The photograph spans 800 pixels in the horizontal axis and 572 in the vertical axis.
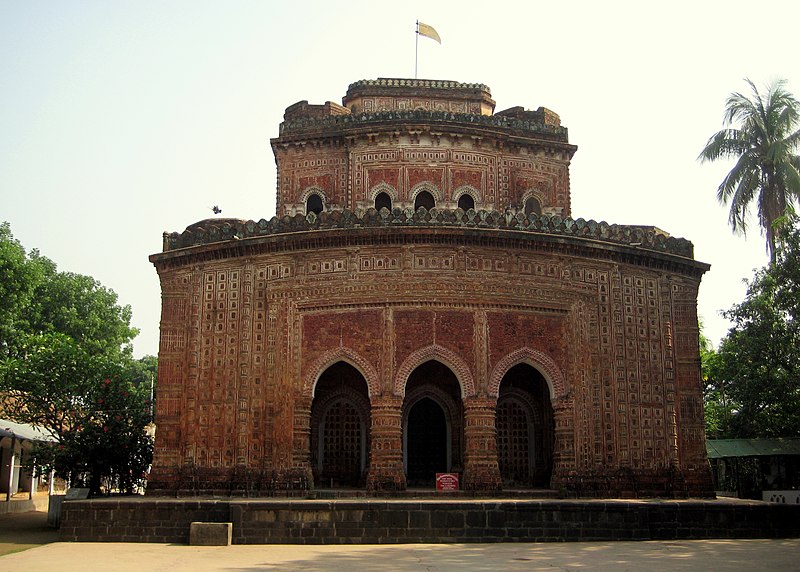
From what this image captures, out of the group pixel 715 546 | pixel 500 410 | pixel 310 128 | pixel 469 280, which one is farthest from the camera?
pixel 310 128

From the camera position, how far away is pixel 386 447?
16500 mm

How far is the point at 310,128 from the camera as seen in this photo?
21.3 meters

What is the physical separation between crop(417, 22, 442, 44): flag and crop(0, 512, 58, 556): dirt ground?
1555 cm

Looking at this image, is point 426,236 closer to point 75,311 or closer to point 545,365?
point 545,365

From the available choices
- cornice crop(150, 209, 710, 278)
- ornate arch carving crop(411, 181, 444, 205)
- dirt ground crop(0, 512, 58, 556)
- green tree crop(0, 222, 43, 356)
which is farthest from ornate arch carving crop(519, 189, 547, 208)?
green tree crop(0, 222, 43, 356)

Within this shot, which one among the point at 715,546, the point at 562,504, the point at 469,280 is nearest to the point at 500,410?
the point at 469,280

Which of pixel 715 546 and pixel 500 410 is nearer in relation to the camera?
pixel 715 546

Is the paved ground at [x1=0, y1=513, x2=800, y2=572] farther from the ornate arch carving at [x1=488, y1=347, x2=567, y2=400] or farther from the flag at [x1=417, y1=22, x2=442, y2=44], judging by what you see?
the flag at [x1=417, y1=22, x2=442, y2=44]

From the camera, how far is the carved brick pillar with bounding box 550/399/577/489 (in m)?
16.9

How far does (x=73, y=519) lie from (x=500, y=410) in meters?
9.09

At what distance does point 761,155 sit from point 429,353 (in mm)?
15872

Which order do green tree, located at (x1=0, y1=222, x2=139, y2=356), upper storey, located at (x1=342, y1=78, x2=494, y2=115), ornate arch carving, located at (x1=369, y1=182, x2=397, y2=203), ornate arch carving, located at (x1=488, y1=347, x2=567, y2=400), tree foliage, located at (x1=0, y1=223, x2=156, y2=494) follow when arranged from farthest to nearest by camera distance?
1. green tree, located at (x1=0, y1=222, x2=139, y2=356)
2. upper storey, located at (x1=342, y1=78, x2=494, y2=115)
3. ornate arch carving, located at (x1=369, y1=182, x2=397, y2=203)
4. tree foliage, located at (x1=0, y1=223, x2=156, y2=494)
5. ornate arch carving, located at (x1=488, y1=347, x2=567, y2=400)

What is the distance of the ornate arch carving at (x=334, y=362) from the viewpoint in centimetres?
1695

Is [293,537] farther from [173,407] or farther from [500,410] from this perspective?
[500,410]
